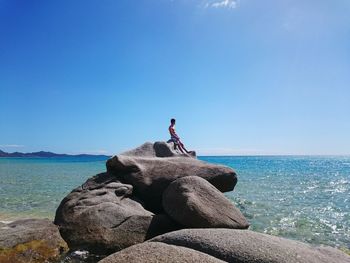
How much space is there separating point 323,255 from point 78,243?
701 cm

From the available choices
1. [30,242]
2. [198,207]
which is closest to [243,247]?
[198,207]

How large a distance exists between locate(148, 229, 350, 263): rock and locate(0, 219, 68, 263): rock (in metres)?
4.10

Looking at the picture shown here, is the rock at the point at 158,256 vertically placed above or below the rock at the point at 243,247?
above

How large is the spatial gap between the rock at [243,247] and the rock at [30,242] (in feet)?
13.4

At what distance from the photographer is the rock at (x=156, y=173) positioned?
15508mm

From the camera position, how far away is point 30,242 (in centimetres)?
922

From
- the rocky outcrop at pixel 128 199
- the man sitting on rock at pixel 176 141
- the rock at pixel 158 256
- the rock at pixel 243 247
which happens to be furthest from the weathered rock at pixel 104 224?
the man sitting on rock at pixel 176 141

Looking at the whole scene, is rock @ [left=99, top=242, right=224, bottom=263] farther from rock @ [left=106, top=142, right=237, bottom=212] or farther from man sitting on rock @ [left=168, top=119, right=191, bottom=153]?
man sitting on rock @ [left=168, top=119, right=191, bottom=153]

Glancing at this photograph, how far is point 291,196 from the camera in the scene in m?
32.0

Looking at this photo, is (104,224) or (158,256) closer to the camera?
(158,256)

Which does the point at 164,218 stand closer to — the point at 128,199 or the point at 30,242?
the point at 128,199

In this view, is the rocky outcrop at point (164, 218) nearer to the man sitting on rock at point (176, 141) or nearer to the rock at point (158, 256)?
the rock at point (158, 256)

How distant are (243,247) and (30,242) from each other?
573 cm

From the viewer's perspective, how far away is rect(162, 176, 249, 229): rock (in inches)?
425
